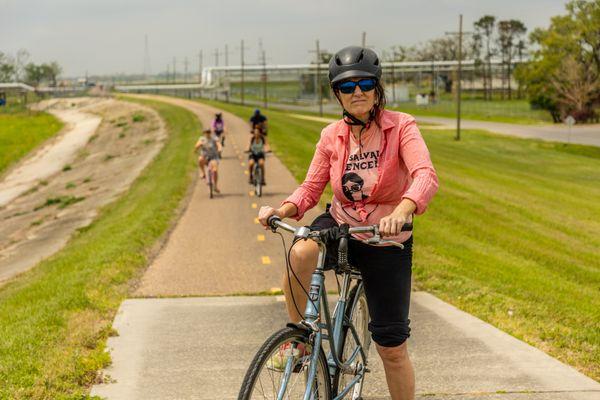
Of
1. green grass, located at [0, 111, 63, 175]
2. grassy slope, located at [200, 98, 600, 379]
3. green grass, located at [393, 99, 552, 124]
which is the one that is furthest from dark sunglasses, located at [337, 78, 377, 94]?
green grass, located at [393, 99, 552, 124]

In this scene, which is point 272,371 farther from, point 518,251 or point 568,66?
point 568,66

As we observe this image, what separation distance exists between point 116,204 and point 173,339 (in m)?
18.3

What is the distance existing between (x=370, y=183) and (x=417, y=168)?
271 millimetres

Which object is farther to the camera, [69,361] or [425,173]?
[69,361]

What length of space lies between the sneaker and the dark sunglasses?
1.31 m

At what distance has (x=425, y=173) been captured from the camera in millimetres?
3998

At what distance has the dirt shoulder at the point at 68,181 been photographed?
71.3ft

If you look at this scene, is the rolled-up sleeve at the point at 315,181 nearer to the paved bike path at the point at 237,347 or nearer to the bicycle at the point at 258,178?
the paved bike path at the point at 237,347

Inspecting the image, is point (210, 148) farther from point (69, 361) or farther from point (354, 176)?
point (354, 176)

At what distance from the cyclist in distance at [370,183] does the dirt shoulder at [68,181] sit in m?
13.0

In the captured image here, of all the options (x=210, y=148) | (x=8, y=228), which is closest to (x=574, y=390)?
(x=210, y=148)

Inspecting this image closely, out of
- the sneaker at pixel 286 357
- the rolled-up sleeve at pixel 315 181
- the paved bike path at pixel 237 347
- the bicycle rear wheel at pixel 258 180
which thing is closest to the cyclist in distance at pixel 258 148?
the bicycle rear wheel at pixel 258 180

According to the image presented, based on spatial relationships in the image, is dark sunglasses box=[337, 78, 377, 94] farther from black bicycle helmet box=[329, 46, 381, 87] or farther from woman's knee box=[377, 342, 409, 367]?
woman's knee box=[377, 342, 409, 367]

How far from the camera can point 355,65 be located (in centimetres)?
Result: 406
